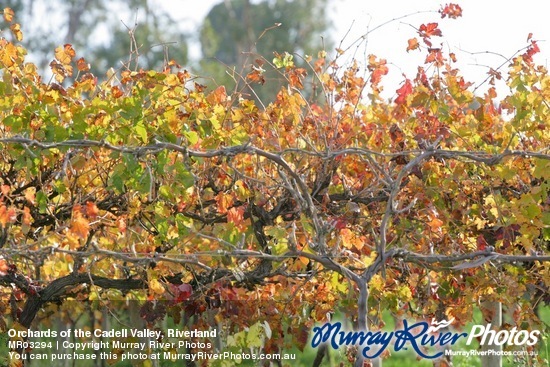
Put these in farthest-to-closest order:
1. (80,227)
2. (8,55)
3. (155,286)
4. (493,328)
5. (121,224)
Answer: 1. (493,328)
2. (8,55)
3. (121,224)
4. (155,286)
5. (80,227)

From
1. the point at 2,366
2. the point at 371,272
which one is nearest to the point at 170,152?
the point at 371,272

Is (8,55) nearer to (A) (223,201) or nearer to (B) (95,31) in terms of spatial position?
(A) (223,201)

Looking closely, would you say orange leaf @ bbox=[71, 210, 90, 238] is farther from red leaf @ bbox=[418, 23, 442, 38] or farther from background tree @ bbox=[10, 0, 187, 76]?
background tree @ bbox=[10, 0, 187, 76]

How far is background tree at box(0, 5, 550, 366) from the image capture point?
384cm

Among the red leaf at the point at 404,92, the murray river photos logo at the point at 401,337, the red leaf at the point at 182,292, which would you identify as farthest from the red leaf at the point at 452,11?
the red leaf at the point at 182,292

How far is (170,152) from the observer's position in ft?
12.9

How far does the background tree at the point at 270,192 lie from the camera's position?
3.84m

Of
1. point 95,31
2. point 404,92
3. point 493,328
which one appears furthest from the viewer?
point 95,31

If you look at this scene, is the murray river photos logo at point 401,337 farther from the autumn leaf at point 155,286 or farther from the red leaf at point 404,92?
the red leaf at point 404,92

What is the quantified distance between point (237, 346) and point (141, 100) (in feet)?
3.24

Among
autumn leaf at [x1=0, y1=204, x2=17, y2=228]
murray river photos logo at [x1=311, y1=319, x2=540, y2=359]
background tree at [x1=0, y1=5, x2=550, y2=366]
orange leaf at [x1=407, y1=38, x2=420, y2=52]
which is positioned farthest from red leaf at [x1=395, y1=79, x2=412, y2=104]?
autumn leaf at [x1=0, y1=204, x2=17, y2=228]

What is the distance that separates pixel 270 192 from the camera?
14.2 ft

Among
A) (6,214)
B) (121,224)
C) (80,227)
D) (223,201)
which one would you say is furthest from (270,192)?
(6,214)

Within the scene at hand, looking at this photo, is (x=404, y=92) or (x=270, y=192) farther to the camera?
(x=404, y=92)
